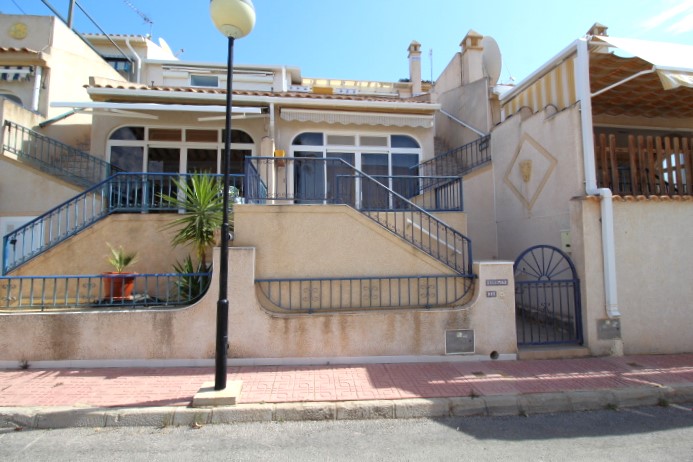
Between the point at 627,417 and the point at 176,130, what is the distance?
11.4 m

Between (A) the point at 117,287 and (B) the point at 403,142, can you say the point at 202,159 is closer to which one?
(A) the point at 117,287

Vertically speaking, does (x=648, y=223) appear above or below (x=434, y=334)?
above

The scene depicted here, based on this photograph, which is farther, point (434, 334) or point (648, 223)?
point (648, 223)

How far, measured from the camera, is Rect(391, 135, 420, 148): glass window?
426 inches

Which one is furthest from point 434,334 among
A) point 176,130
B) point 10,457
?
point 176,130

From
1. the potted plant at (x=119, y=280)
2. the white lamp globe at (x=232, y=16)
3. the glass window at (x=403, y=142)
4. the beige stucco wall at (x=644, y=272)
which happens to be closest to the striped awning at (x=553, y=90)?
the beige stucco wall at (x=644, y=272)

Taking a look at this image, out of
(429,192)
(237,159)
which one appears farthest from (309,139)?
Result: (429,192)

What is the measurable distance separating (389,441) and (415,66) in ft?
58.1

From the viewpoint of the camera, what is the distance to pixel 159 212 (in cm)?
772

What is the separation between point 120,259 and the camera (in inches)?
256

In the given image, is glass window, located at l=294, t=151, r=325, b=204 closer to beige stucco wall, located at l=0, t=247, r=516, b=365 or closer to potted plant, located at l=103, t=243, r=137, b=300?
beige stucco wall, located at l=0, t=247, r=516, b=365

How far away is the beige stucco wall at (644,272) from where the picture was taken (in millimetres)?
6250

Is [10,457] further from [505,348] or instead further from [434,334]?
[505,348]

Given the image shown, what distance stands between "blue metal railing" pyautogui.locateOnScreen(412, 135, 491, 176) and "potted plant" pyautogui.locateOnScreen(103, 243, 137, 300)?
7.83 metres
